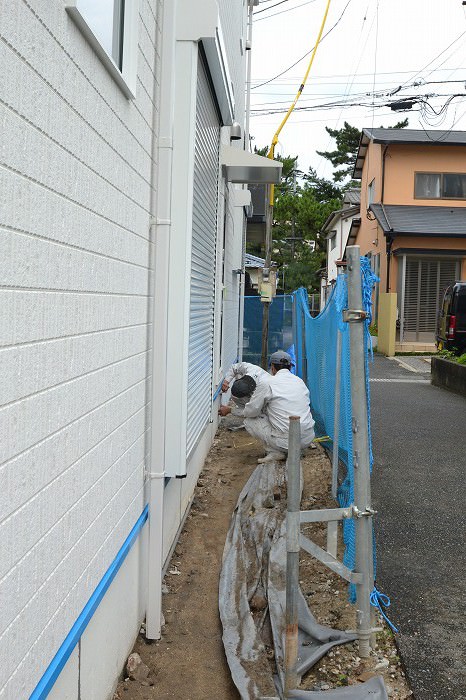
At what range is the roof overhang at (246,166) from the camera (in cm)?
749

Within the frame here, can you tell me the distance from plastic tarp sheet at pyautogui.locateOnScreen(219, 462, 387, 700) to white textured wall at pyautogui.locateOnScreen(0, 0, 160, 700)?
1.02 meters

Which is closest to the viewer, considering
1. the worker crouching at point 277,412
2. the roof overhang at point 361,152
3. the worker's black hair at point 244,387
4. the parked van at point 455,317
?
the worker crouching at point 277,412

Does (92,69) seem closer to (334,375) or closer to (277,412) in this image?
(334,375)

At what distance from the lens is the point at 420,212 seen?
25.5m

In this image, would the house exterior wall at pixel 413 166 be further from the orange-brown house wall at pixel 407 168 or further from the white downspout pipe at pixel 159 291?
the white downspout pipe at pixel 159 291

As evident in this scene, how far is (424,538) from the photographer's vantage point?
5.39 metres

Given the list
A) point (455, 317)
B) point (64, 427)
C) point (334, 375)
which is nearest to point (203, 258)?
point (334, 375)

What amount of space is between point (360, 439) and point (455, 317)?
15676mm

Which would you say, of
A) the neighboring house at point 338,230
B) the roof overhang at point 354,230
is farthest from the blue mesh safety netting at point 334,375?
the neighboring house at point 338,230

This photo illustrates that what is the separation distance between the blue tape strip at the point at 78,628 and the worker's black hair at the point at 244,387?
4756mm

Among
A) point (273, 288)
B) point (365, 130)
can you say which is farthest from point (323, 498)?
point (365, 130)

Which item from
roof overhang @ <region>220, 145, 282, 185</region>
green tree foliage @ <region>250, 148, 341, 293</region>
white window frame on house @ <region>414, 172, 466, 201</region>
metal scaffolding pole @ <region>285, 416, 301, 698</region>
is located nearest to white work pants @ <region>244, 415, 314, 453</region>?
roof overhang @ <region>220, 145, 282, 185</region>

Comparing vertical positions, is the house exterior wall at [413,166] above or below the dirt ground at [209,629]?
above

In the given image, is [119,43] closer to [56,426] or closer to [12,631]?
[56,426]
